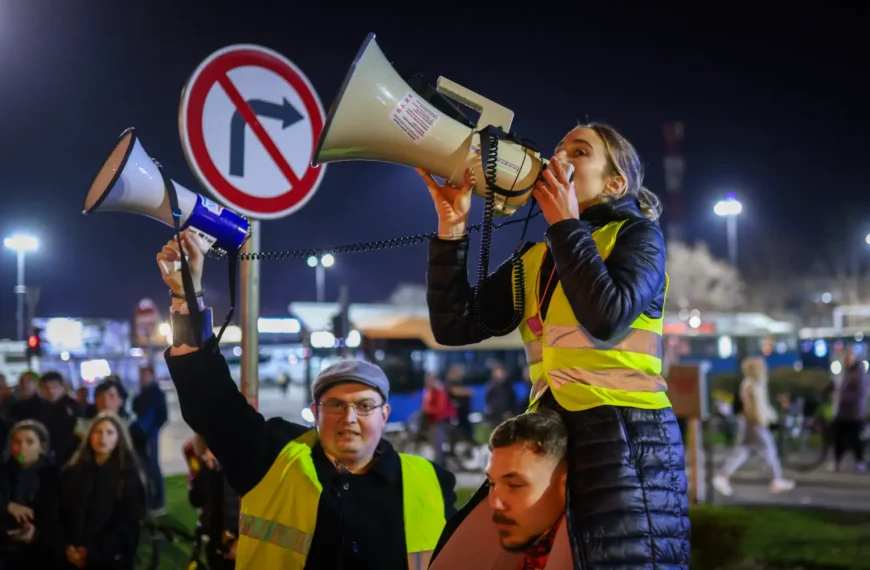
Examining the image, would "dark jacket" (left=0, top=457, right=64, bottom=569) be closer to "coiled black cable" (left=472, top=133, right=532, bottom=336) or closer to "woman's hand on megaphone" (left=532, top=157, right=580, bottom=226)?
"coiled black cable" (left=472, top=133, right=532, bottom=336)

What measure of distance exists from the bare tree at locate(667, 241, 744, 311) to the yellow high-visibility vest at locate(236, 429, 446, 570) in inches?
2031

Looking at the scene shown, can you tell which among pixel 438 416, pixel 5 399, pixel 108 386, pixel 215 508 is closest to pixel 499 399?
pixel 438 416

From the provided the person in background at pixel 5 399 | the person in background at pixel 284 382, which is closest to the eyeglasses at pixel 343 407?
the person in background at pixel 5 399

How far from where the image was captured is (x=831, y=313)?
52500mm

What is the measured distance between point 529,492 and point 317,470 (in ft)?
3.57

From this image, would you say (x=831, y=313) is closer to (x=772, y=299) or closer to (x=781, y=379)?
(x=772, y=299)

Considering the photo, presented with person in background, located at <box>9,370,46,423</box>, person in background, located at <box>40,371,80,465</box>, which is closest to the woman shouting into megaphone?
person in background, located at <box>40,371,80,465</box>

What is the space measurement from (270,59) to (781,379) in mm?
20219

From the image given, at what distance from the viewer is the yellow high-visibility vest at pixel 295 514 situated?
2617 millimetres

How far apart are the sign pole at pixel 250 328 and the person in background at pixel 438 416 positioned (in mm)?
11277

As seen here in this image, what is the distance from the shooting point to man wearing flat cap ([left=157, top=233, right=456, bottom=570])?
99.7 inches

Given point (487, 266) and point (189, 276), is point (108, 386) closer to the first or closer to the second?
point (189, 276)

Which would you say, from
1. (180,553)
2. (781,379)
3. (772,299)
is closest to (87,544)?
(180,553)

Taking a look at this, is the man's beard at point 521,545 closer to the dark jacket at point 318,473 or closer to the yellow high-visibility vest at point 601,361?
the yellow high-visibility vest at point 601,361
